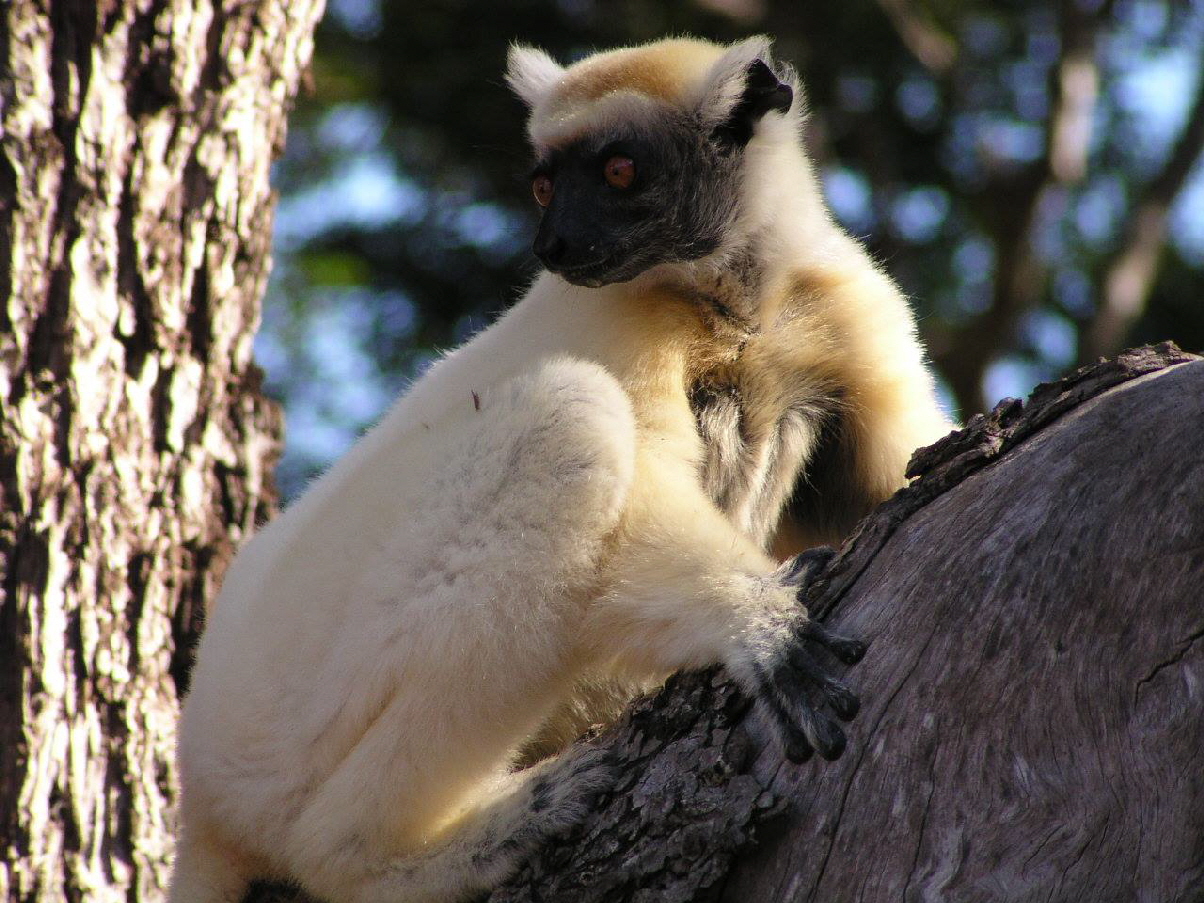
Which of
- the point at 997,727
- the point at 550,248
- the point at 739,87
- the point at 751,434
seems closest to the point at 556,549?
the point at 751,434

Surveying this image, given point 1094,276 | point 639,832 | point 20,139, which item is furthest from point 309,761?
point 1094,276

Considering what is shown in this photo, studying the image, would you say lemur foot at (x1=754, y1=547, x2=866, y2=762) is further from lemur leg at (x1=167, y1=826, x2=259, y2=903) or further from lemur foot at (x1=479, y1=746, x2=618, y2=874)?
lemur leg at (x1=167, y1=826, x2=259, y2=903)

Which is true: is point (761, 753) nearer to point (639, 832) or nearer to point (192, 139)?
point (639, 832)

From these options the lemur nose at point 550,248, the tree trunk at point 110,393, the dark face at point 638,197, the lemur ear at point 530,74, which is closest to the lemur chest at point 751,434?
the dark face at point 638,197

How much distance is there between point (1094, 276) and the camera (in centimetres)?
1317

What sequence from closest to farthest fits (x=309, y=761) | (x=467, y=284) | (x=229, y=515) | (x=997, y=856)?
(x=997, y=856)
(x=309, y=761)
(x=229, y=515)
(x=467, y=284)

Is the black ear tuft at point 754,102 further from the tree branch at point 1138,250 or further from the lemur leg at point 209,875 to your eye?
the tree branch at point 1138,250

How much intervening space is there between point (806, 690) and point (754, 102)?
2702 mm

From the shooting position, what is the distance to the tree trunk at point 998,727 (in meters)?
3.01

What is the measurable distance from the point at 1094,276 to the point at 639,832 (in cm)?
1143

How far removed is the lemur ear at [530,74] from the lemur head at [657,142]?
1.49 ft

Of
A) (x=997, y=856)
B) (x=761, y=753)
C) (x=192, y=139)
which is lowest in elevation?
(x=997, y=856)

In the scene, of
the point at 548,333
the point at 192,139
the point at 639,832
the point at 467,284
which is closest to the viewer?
the point at 639,832

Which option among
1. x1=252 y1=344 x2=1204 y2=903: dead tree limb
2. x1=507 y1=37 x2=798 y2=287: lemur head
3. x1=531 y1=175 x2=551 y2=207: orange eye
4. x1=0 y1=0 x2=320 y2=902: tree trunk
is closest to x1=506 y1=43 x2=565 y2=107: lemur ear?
x1=507 y1=37 x2=798 y2=287: lemur head
